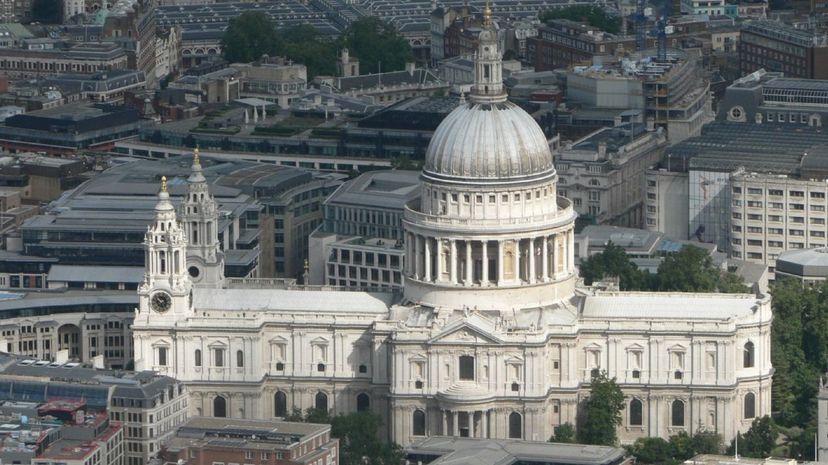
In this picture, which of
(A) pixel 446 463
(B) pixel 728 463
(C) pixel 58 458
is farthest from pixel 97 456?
(B) pixel 728 463

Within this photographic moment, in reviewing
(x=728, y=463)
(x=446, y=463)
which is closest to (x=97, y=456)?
(x=446, y=463)

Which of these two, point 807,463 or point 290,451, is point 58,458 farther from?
point 807,463

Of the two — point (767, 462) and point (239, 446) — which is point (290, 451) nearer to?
point (239, 446)

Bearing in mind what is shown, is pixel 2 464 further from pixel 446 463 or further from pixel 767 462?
pixel 767 462

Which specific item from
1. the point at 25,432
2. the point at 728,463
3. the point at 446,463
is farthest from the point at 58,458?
the point at 728,463

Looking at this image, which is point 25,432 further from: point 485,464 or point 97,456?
point 485,464
